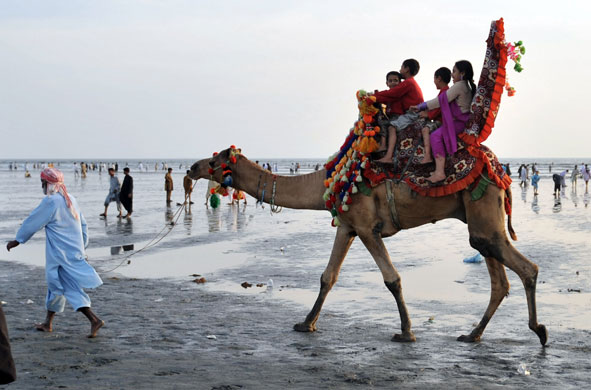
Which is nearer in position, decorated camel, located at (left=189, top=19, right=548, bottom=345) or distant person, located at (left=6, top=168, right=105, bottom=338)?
decorated camel, located at (left=189, top=19, right=548, bottom=345)

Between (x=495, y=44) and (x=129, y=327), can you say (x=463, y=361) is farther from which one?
(x=129, y=327)

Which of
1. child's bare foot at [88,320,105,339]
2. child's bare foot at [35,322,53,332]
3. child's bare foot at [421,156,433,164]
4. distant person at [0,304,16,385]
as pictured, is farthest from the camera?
child's bare foot at [35,322,53,332]

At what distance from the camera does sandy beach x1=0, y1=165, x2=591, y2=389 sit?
20.4ft

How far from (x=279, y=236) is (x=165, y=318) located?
1035cm

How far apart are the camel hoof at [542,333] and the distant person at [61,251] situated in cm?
480

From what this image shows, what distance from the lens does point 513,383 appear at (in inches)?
235

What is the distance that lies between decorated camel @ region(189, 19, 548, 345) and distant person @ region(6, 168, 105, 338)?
8.24 feet

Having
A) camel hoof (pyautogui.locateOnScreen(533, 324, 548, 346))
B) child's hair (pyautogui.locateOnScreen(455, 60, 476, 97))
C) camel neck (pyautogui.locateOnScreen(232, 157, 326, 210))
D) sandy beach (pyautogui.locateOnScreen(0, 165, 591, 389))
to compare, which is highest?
child's hair (pyautogui.locateOnScreen(455, 60, 476, 97))

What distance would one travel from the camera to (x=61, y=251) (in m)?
7.77

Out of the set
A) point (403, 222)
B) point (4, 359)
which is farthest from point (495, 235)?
point (4, 359)

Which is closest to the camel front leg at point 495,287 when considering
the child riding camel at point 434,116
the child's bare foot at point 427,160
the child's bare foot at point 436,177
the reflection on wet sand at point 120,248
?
the child's bare foot at point 436,177

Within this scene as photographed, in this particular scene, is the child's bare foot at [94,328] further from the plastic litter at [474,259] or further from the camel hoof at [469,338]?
the plastic litter at [474,259]

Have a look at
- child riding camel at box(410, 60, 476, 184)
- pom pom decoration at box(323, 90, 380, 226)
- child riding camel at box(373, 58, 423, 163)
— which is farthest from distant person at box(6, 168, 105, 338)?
child riding camel at box(410, 60, 476, 184)

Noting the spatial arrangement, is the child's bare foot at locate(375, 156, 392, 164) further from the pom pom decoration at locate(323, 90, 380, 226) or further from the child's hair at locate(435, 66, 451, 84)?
the child's hair at locate(435, 66, 451, 84)
